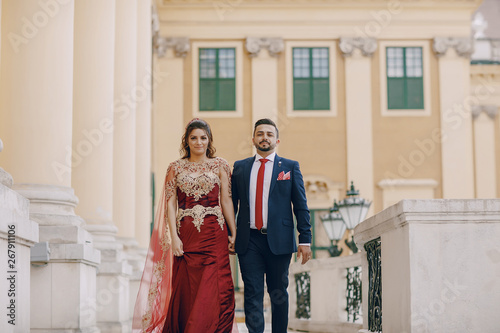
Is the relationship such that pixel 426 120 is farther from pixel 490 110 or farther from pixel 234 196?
pixel 234 196

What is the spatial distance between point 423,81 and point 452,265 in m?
24.2

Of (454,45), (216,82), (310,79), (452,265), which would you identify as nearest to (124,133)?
(452,265)

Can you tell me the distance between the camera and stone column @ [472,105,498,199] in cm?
3091

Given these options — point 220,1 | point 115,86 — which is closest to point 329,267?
point 115,86

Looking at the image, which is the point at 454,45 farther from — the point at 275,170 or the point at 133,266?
the point at 275,170

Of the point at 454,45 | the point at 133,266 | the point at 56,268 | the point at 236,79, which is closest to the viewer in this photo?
Result: the point at 56,268

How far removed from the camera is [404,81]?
30109 mm

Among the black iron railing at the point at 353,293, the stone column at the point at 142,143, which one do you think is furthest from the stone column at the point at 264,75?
the black iron railing at the point at 353,293

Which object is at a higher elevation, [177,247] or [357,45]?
[357,45]

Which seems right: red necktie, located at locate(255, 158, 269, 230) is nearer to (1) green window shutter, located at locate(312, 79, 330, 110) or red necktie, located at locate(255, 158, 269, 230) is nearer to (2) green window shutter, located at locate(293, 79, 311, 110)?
(2) green window shutter, located at locate(293, 79, 311, 110)

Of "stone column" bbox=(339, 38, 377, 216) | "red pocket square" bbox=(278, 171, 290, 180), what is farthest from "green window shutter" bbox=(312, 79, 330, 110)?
"red pocket square" bbox=(278, 171, 290, 180)

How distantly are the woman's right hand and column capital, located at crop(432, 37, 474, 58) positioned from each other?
23.7 m

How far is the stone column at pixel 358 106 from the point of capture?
97.7 ft

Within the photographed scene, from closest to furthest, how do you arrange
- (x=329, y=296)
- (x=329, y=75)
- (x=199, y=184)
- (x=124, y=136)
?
(x=199, y=184) → (x=329, y=296) → (x=124, y=136) → (x=329, y=75)
